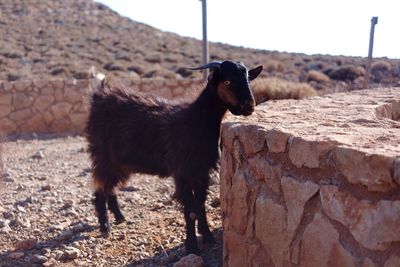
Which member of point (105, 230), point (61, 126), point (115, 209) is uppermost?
point (115, 209)

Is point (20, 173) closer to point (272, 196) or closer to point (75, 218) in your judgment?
point (75, 218)

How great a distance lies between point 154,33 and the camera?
42156 mm

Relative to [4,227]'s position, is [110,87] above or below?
above

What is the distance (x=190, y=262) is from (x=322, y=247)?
1968 millimetres

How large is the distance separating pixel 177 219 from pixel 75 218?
4.38ft

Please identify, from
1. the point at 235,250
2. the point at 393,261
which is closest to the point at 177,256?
the point at 235,250

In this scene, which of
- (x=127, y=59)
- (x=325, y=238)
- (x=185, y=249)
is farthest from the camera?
(x=127, y=59)

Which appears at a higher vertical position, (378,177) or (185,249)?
(378,177)

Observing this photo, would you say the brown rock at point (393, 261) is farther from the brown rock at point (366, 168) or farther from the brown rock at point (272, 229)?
the brown rock at point (272, 229)

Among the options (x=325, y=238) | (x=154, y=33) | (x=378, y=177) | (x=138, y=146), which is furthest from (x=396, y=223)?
(x=154, y=33)

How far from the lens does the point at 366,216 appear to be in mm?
2867

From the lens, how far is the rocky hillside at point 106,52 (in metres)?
24.1

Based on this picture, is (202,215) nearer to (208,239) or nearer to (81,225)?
(208,239)

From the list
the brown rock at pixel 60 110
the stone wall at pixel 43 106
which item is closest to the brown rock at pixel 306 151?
the stone wall at pixel 43 106
